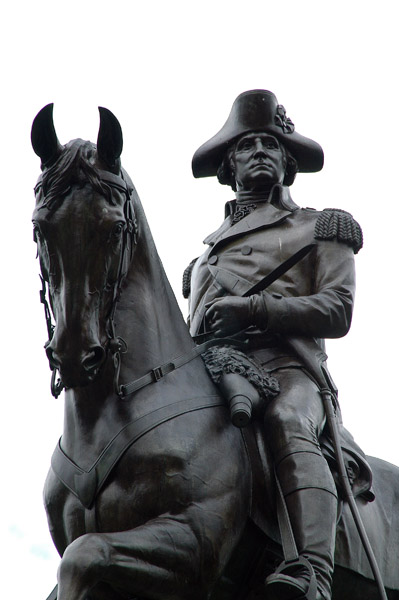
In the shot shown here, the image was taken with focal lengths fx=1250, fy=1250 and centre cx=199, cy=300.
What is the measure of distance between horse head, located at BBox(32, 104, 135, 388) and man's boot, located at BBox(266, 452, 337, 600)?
5.69 feet

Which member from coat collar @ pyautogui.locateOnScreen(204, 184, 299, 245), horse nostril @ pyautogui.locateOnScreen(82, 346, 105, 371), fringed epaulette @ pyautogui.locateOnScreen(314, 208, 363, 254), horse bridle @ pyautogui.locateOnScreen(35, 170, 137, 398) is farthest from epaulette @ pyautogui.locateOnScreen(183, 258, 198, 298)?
horse nostril @ pyautogui.locateOnScreen(82, 346, 105, 371)

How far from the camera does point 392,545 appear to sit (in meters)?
10.5

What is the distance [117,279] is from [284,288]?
8.41 feet

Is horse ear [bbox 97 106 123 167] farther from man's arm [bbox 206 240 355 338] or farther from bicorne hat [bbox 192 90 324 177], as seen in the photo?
bicorne hat [bbox 192 90 324 177]

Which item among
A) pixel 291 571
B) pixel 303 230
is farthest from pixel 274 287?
pixel 291 571

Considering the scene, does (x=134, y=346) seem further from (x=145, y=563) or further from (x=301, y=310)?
(x=301, y=310)

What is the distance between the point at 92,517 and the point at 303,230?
366 cm

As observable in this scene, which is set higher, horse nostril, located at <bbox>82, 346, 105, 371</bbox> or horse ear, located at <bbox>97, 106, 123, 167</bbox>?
horse ear, located at <bbox>97, 106, 123, 167</bbox>

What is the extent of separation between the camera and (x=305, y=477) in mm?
8984

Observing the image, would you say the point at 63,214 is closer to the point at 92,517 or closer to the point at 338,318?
the point at 92,517

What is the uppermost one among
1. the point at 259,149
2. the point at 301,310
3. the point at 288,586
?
the point at 259,149

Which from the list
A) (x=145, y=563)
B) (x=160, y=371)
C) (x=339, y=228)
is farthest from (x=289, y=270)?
(x=145, y=563)

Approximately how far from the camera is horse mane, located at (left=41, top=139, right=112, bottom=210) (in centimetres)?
830

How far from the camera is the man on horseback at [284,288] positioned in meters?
8.95
